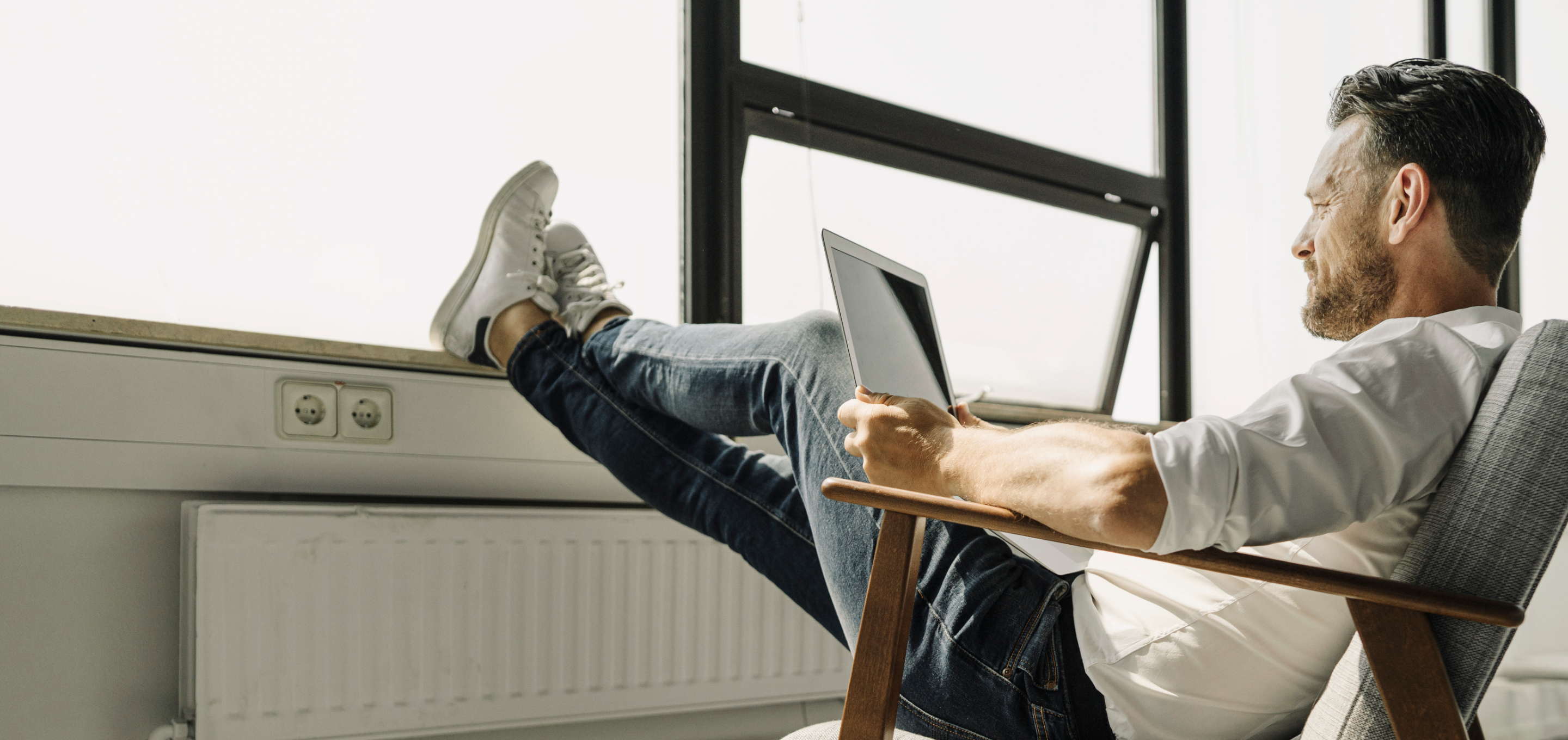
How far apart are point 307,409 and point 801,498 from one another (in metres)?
0.82

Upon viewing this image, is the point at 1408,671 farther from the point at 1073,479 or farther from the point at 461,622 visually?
the point at 461,622

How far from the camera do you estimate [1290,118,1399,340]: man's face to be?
1.16 meters

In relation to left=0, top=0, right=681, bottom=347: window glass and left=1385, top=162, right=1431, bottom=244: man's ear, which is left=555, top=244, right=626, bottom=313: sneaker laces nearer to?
left=0, top=0, right=681, bottom=347: window glass

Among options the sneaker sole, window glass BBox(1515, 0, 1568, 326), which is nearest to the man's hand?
the sneaker sole

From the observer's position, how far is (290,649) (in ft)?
4.92

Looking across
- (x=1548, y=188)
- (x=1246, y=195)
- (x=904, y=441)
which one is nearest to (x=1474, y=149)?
(x=904, y=441)

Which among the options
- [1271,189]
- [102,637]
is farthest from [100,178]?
[1271,189]

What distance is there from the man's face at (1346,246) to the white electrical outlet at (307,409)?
145 centimetres

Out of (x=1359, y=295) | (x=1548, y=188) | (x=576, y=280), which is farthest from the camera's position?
(x=1548, y=188)

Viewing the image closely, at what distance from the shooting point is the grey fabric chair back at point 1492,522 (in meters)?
0.82

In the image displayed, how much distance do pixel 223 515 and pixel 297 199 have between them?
1.97ft

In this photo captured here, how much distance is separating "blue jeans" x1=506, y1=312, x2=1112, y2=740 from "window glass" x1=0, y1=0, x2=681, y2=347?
473 millimetres

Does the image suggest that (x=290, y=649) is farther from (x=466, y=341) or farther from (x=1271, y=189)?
(x=1271, y=189)

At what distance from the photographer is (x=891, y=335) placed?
1.21 meters
